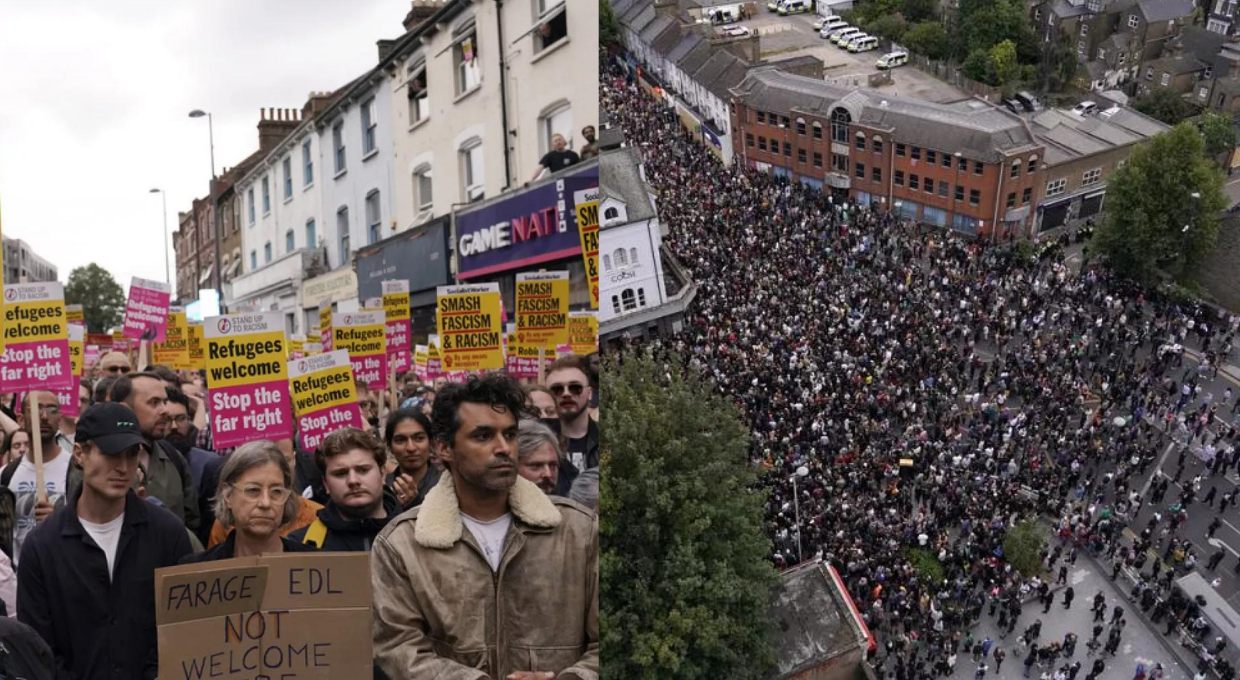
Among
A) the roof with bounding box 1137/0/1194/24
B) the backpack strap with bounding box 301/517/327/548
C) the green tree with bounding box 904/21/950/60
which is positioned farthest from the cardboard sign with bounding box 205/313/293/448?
the roof with bounding box 1137/0/1194/24

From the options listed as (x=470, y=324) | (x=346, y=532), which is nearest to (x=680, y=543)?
(x=470, y=324)

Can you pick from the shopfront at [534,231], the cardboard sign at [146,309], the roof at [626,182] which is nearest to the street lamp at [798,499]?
the roof at [626,182]

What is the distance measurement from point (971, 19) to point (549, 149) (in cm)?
515

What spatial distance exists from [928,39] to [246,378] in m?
5.29

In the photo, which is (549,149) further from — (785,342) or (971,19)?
(785,342)

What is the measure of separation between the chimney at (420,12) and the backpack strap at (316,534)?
2.29m

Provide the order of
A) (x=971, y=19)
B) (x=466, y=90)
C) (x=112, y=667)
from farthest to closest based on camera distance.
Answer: (x=971, y=19) → (x=466, y=90) → (x=112, y=667)

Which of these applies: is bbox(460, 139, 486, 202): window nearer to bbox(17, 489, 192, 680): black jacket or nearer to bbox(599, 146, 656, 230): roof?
bbox(599, 146, 656, 230): roof

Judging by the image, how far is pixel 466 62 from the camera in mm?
4477

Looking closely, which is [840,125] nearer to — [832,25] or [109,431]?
[832,25]

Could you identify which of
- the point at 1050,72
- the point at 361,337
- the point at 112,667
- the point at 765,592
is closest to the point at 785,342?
the point at 765,592

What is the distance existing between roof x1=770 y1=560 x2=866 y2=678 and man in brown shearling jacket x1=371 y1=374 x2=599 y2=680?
17.3 feet

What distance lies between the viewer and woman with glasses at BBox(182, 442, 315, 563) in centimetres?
330

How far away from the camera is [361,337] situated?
24.9ft
